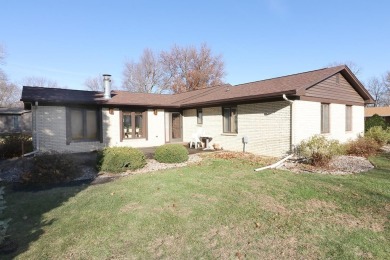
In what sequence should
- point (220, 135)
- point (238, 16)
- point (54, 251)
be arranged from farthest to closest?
point (238, 16) → point (220, 135) → point (54, 251)

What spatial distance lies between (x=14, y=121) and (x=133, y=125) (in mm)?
27700

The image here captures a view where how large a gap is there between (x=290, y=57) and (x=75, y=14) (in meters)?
17.1

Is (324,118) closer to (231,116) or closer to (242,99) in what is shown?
(242,99)

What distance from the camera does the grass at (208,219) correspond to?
3389 millimetres

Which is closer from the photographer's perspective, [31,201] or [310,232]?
[310,232]

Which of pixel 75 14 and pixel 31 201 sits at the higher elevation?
pixel 75 14

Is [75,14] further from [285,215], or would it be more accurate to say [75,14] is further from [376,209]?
[376,209]

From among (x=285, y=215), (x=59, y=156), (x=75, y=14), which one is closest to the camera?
(x=285, y=215)

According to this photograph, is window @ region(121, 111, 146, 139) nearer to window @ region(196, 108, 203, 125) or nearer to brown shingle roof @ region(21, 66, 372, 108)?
brown shingle roof @ region(21, 66, 372, 108)

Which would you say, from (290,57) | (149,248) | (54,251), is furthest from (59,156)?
(290,57)

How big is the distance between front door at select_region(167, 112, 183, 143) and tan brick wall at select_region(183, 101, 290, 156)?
3028 millimetres

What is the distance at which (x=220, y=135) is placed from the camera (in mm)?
14203

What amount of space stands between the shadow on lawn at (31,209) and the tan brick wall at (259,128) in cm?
791

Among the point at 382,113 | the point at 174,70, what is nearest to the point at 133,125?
the point at 174,70
